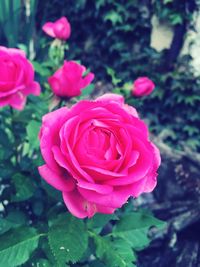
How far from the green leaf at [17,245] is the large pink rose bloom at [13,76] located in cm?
31

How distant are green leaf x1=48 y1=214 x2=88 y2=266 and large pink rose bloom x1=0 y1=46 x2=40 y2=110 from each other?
1.13 ft

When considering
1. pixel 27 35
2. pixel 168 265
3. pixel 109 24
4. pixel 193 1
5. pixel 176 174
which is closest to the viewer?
pixel 168 265

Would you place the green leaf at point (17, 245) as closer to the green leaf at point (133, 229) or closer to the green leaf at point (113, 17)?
the green leaf at point (133, 229)

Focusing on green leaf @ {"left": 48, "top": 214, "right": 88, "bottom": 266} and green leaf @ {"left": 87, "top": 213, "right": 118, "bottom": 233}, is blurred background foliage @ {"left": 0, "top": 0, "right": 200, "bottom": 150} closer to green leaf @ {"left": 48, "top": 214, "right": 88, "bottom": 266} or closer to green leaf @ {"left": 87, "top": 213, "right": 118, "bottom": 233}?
green leaf @ {"left": 87, "top": 213, "right": 118, "bottom": 233}

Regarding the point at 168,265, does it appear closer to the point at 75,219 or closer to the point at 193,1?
the point at 75,219

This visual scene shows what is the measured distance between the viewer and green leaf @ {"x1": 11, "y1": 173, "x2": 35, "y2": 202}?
0.96 metres

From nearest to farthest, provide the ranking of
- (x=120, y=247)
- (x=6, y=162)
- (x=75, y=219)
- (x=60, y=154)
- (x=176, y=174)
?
(x=60, y=154) < (x=75, y=219) < (x=120, y=247) < (x=6, y=162) < (x=176, y=174)

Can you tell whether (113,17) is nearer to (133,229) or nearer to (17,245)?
(133,229)

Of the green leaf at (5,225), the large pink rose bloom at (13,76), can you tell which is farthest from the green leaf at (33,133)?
the green leaf at (5,225)

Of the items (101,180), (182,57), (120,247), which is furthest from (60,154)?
(182,57)

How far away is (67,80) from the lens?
1.05 meters

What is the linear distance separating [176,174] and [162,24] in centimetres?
159

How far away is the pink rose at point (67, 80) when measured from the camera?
1.04 meters

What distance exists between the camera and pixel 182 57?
3.14 meters
